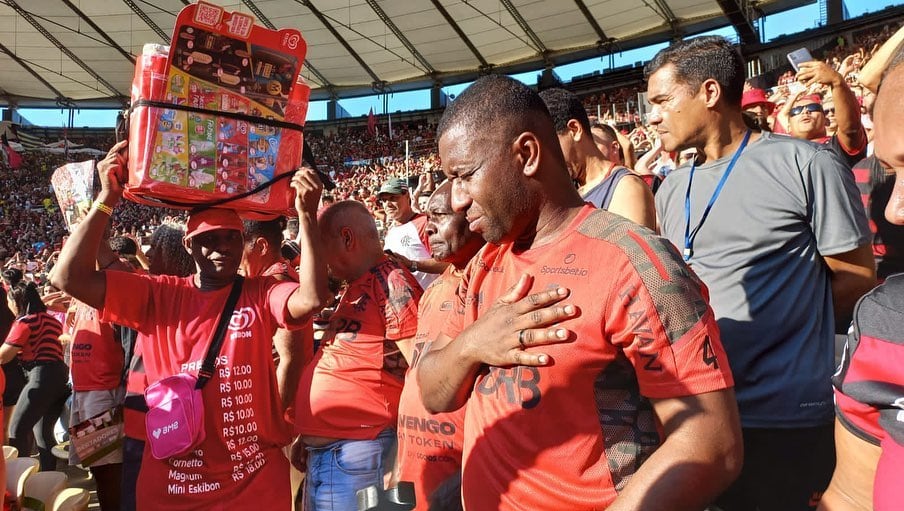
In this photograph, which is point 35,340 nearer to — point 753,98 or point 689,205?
point 689,205

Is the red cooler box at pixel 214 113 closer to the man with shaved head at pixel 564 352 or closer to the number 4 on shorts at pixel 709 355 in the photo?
the man with shaved head at pixel 564 352

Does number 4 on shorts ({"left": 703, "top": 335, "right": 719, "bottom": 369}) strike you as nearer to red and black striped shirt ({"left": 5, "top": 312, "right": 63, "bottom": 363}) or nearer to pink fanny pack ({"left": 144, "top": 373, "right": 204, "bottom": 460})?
pink fanny pack ({"left": 144, "top": 373, "right": 204, "bottom": 460})

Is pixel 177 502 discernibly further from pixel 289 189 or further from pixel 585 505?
pixel 585 505

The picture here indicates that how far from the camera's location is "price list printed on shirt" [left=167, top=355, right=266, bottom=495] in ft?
8.43

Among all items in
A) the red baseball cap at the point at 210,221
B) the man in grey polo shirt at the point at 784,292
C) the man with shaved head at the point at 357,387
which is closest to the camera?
the man in grey polo shirt at the point at 784,292

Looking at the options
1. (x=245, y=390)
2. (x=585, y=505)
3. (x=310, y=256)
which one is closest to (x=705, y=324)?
(x=585, y=505)

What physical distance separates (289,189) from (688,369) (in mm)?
1950

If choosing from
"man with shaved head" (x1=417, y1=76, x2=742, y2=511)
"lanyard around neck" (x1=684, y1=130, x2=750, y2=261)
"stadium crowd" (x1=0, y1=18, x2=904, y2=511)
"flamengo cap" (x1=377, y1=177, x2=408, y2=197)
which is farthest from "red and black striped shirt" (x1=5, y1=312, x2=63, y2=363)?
"lanyard around neck" (x1=684, y1=130, x2=750, y2=261)

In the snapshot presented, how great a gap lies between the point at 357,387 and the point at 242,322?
55cm

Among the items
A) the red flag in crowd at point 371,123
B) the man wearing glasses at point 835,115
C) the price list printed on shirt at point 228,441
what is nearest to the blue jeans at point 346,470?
the price list printed on shirt at point 228,441

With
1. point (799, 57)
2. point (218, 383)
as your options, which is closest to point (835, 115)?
Result: point (799, 57)

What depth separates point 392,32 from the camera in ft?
81.8

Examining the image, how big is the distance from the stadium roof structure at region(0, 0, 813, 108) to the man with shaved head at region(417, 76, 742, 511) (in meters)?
22.2

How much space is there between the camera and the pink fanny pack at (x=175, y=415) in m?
2.51
